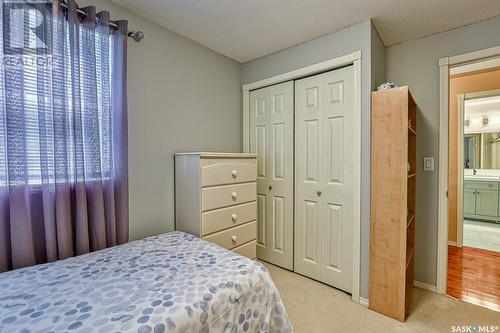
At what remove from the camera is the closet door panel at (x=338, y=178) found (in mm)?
2000

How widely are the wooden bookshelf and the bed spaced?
3.31ft

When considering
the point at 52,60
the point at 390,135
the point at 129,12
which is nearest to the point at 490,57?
the point at 390,135

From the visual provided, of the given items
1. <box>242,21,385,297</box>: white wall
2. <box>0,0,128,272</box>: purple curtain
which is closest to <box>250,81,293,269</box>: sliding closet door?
<box>242,21,385,297</box>: white wall

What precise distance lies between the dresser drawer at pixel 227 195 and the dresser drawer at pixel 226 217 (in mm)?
47

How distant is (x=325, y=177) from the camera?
2162 mm

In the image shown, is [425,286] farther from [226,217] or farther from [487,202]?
[487,202]

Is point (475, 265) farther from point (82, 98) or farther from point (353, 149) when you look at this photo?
A: point (82, 98)

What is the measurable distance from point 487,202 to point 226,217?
518 centimetres

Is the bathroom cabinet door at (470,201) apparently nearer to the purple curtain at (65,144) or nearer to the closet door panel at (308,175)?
the closet door panel at (308,175)

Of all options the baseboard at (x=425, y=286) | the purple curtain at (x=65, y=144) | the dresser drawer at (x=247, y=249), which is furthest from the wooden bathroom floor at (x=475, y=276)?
the purple curtain at (x=65, y=144)

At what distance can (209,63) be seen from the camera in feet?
7.91

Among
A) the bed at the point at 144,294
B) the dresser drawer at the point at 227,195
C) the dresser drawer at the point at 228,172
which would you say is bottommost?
the bed at the point at 144,294

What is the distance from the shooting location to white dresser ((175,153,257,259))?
1.86m

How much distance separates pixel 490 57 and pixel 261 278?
248 centimetres
